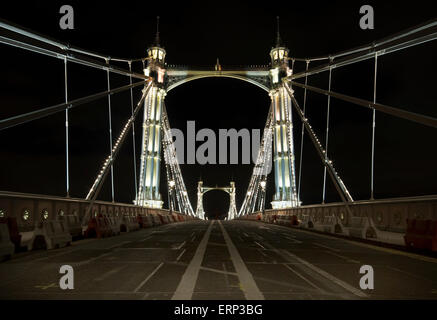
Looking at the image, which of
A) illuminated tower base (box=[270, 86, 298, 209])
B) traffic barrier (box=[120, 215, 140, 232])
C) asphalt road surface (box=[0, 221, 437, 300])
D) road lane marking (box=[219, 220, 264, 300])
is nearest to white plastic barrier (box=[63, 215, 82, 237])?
asphalt road surface (box=[0, 221, 437, 300])

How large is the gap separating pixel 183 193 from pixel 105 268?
7927cm

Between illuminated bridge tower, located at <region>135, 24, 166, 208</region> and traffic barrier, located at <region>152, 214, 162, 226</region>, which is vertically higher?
illuminated bridge tower, located at <region>135, 24, 166, 208</region>

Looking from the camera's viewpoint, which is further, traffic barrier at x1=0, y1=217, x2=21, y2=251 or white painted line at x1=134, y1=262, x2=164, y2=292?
traffic barrier at x1=0, y1=217, x2=21, y2=251

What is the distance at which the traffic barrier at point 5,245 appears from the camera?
10797 mm

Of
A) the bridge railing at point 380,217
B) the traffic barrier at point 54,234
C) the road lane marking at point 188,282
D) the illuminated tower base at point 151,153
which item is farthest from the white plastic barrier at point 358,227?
the illuminated tower base at point 151,153

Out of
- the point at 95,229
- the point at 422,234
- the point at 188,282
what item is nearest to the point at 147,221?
the point at 95,229

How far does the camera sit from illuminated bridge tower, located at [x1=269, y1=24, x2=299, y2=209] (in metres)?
52.7

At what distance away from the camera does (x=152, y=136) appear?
186 ft

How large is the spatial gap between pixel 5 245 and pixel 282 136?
46.7 metres

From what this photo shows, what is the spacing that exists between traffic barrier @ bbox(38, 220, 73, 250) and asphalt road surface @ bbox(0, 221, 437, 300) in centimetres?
98

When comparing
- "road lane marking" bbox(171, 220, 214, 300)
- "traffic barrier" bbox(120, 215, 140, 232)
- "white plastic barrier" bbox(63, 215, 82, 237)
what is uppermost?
"road lane marking" bbox(171, 220, 214, 300)

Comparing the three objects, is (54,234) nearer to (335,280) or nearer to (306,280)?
(306,280)

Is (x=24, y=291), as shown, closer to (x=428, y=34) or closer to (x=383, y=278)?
(x=383, y=278)

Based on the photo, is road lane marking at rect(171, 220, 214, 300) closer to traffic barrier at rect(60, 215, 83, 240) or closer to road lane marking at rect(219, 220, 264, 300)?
road lane marking at rect(219, 220, 264, 300)
